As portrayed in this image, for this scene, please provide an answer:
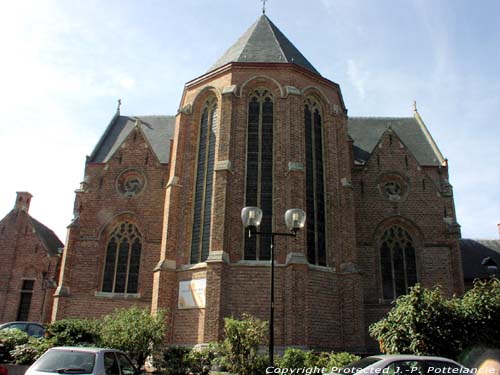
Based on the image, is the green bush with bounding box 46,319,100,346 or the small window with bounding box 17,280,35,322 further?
the small window with bounding box 17,280,35,322

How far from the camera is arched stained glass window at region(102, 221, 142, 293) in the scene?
A: 72.3 ft

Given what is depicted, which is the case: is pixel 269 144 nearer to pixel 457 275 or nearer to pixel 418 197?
pixel 418 197

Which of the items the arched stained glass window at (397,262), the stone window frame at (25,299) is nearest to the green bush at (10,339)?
the stone window frame at (25,299)

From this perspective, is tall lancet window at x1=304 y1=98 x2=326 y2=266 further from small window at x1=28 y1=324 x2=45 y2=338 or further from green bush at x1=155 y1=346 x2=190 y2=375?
small window at x1=28 y1=324 x2=45 y2=338

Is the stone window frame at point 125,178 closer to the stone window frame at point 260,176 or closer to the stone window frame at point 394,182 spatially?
the stone window frame at point 260,176

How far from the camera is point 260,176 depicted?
18.8 meters

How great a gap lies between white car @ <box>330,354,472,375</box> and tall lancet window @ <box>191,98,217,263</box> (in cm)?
989

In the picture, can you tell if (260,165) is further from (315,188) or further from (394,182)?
(394,182)

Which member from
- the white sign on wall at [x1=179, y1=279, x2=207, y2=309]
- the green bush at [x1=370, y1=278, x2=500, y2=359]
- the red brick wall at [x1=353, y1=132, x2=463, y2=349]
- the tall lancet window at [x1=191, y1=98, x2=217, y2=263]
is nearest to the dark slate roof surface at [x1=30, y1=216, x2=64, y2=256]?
the tall lancet window at [x1=191, y1=98, x2=217, y2=263]

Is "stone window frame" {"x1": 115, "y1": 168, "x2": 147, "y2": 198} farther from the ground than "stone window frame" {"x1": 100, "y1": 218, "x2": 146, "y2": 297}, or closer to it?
farther from the ground

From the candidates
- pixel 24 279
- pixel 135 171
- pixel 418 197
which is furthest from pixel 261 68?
pixel 24 279

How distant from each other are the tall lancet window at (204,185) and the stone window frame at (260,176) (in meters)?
1.56

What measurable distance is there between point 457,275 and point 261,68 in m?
13.3

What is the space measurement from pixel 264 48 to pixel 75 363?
17.1 m
